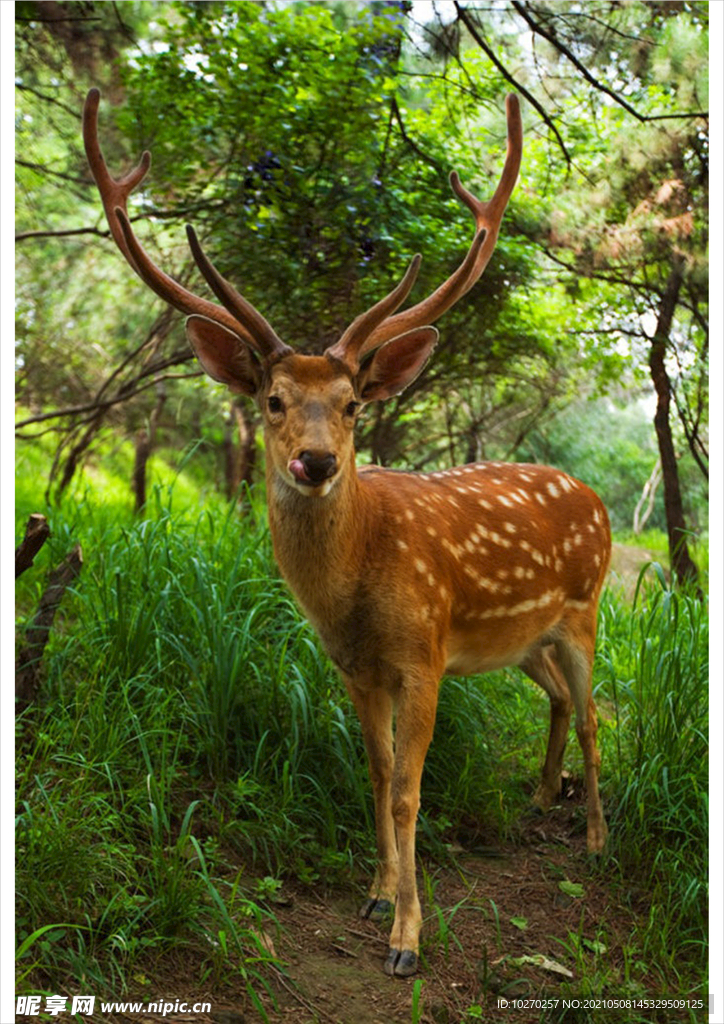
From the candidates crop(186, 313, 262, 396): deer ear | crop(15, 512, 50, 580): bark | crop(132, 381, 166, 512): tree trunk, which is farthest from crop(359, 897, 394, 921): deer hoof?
crop(132, 381, 166, 512): tree trunk

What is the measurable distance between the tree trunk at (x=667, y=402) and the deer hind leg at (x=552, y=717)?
1.47 meters

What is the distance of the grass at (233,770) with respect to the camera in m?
2.34

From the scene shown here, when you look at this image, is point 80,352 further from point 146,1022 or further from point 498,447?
point 146,1022

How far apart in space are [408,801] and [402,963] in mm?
383

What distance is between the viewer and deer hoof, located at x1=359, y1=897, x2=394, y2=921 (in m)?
2.67

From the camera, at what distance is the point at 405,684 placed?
2.55 m

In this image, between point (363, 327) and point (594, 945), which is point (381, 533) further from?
point (594, 945)

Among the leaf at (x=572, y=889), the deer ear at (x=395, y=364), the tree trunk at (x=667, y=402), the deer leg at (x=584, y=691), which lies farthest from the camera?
the tree trunk at (x=667, y=402)

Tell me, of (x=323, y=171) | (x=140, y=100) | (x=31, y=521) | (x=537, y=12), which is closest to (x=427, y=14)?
(x=537, y=12)

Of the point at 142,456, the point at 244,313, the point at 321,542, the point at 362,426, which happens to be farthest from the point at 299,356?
the point at 142,456

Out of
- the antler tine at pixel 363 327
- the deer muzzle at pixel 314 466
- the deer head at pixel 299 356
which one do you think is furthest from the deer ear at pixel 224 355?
the deer muzzle at pixel 314 466

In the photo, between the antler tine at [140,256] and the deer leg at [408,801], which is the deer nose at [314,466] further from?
the deer leg at [408,801]

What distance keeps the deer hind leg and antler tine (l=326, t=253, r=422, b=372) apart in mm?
1323

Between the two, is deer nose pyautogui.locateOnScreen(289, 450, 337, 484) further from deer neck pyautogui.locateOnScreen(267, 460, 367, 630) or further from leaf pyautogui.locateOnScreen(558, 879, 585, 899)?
leaf pyautogui.locateOnScreen(558, 879, 585, 899)
